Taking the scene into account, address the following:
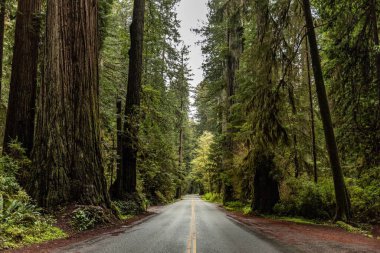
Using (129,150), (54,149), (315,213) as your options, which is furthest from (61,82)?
(315,213)

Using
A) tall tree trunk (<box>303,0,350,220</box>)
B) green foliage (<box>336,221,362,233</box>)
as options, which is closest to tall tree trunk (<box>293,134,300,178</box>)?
tall tree trunk (<box>303,0,350,220</box>)

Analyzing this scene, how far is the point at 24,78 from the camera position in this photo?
41.9ft

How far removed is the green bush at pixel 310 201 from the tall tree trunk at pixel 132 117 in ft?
27.1

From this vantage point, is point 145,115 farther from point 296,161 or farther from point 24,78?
point 296,161

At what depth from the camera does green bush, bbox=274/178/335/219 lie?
1475 cm

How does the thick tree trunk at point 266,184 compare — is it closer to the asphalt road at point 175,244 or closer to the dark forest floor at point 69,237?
the asphalt road at point 175,244

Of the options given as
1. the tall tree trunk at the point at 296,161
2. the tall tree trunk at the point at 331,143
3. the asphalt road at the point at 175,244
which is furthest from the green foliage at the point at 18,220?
the tall tree trunk at the point at 296,161

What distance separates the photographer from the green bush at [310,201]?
1475 cm

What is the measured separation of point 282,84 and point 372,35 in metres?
3.79

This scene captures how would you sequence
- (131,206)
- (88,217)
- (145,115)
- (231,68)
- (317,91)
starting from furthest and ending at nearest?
(231,68) < (145,115) < (131,206) < (317,91) < (88,217)

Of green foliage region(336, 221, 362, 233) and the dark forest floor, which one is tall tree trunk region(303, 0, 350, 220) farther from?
the dark forest floor

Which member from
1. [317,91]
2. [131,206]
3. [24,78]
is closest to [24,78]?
[24,78]

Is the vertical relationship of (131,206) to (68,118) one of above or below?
below

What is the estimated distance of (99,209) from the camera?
10547mm
